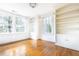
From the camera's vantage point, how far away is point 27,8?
1473mm

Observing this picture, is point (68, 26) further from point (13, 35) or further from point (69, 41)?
point (13, 35)

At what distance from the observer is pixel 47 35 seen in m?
1.51

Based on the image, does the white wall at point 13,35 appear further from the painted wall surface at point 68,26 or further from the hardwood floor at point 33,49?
the painted wall surface at point 68,26

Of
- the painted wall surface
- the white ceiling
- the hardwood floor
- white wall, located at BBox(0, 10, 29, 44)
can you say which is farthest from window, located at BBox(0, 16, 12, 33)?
the painted wall surface

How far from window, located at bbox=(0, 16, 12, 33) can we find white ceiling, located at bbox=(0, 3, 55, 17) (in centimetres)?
15

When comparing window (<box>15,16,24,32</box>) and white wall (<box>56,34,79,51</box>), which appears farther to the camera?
window (<box>15,16,24,32</box>)

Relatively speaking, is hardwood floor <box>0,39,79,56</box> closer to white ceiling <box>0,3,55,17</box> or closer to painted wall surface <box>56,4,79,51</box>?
painted wall surface <box>56,4,79,51</box>

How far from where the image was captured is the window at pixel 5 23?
1.44m

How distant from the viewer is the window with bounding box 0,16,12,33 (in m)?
1.44

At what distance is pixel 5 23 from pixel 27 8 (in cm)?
45

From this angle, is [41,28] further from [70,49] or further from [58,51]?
[70,49]

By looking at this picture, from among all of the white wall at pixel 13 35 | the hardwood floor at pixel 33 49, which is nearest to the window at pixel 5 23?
the white wall at pixel 13 35

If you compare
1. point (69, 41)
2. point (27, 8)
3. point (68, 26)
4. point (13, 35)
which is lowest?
point (69, 41)

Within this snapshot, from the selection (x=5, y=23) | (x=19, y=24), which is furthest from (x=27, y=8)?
(x=5, y=23)
